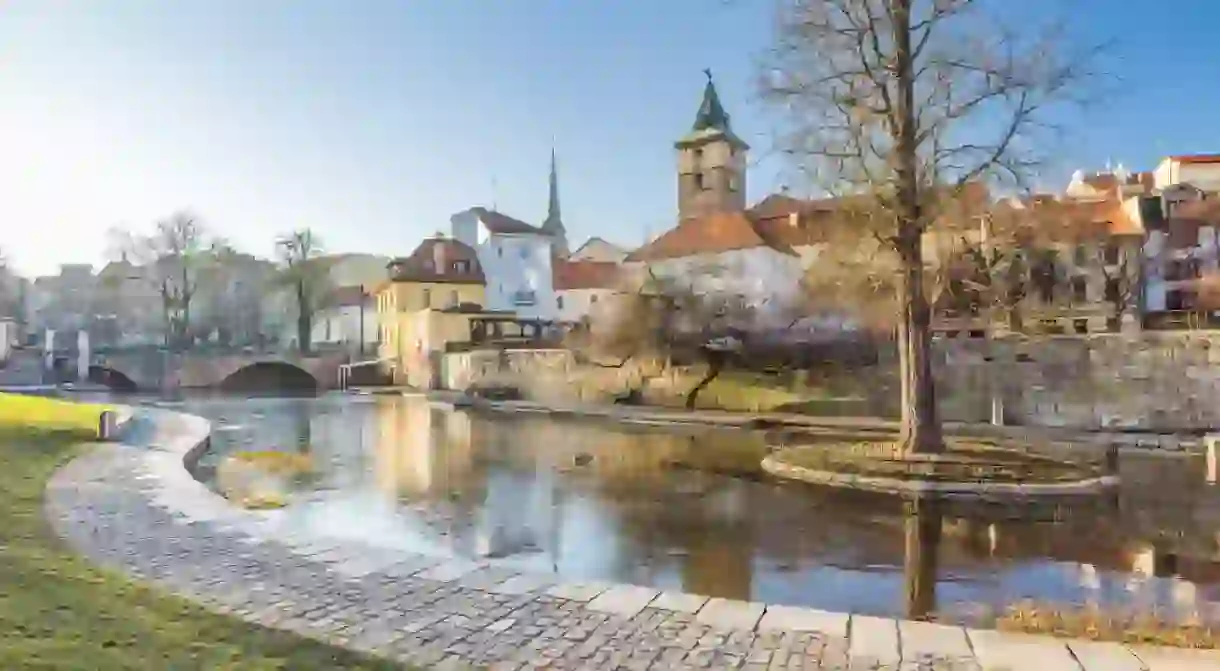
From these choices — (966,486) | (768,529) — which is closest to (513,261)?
(966,486)

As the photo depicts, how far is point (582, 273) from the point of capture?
103 ft

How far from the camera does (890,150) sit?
444 inches

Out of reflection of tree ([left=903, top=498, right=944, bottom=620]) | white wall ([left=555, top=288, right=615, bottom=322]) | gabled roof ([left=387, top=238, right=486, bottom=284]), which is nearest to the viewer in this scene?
reflection of tree ([left=903, top=498, right=944, bottom=620])

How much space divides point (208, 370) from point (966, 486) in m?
30.4

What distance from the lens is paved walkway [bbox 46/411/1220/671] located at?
400 centimetres

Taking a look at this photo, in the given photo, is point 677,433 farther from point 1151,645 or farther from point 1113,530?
point 1151,645

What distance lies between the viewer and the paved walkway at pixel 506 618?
4.00 meters

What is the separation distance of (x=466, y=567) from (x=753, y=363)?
16216mm

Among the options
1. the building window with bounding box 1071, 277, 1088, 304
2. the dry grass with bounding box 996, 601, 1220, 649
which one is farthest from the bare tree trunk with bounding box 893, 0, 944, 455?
the building window with bounding box 1071, 277, 1088, 304

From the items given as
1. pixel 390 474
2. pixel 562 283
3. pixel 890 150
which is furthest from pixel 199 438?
pixel 562 283

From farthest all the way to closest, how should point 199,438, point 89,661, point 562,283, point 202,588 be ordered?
point 562,283
point 199,438
point 202,588
point 89,661

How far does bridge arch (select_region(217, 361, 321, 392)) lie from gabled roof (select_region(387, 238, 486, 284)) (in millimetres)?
5221

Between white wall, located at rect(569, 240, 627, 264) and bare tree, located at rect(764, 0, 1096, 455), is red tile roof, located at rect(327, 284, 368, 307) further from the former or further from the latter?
bare tree, located at rect(764, 0, 1096, 455)

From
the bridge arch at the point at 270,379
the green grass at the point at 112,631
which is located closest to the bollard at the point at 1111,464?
the green grass at the point at 112,631
